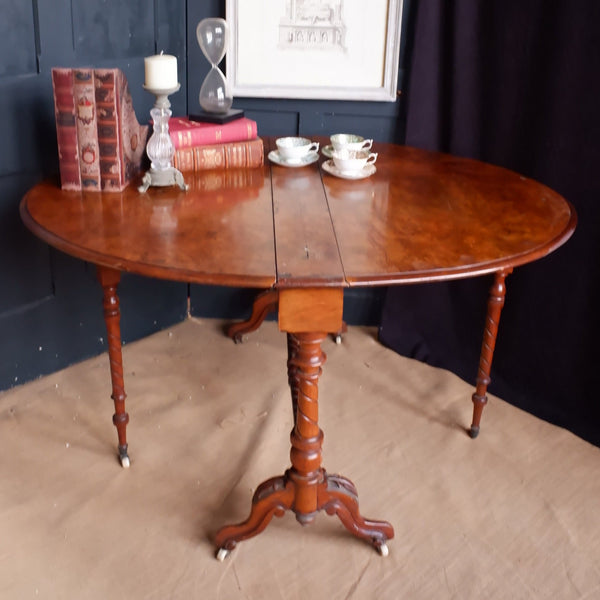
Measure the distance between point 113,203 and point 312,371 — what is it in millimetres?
629

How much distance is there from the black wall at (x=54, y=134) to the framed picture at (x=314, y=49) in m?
0.07

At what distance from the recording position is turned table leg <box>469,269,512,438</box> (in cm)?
195

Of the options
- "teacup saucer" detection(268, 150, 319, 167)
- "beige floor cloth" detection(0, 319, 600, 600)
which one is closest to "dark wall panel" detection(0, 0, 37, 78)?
"teacup saucer" detection(268, 150, 319, 167)

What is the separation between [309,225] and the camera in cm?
162

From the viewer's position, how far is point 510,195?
73.5 inches

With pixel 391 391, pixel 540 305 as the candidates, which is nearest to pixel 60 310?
pixel 391 391

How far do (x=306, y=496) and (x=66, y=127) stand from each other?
3.47 feet

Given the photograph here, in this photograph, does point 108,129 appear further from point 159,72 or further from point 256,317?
point 256,317

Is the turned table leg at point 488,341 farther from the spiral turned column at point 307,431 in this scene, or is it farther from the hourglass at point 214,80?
the hourglass at point 214,80

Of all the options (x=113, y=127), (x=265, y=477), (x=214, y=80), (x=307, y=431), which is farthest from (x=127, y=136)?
(x=265, y=477)

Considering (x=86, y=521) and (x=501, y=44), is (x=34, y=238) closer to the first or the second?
(x=86, y=521)

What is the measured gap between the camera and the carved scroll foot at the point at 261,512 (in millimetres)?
1694

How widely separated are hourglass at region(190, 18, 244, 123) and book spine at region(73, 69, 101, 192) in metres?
0.36

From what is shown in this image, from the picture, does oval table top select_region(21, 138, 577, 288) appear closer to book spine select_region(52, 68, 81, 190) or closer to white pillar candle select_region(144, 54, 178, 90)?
book spine select_region(52, 68, 81, 190)
